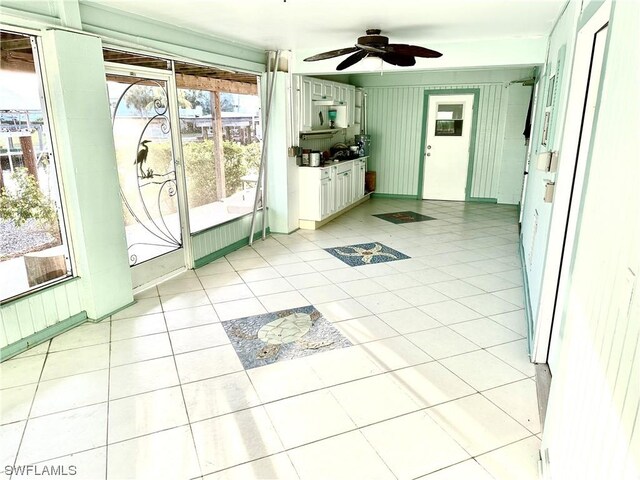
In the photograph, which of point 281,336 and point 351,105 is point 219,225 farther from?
point 351,105

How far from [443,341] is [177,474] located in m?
1.97

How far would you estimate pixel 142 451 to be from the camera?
2.02m

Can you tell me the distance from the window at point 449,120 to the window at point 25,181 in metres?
6.81

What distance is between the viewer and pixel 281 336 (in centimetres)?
313

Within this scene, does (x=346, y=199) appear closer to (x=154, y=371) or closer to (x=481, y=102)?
(x=481, y=102)

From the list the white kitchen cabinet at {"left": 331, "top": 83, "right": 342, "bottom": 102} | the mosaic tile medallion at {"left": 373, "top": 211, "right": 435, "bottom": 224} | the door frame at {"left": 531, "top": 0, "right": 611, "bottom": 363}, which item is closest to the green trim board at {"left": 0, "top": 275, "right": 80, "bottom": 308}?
the door frame at {"left": 531, "top": 0, "right": 611, "bottom": 363}

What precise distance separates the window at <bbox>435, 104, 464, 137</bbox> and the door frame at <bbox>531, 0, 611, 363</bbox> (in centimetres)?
577

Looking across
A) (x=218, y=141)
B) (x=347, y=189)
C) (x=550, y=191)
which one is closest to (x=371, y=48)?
(x=550, y=191)

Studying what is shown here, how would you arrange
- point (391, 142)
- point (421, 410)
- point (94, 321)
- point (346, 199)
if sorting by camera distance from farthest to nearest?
1. point (391, 142)
2. point (346, 199)
3. point (94, 321)
4. point (421, 410)

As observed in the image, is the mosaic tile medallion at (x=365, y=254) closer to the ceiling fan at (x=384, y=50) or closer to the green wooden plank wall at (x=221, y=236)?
the green wooden plank wall at (x=221, y=236)

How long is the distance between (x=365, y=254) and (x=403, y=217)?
217cm

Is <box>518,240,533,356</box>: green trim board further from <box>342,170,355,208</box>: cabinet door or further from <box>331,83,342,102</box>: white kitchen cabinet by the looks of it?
<box>331,83,342,102</box>: white kitchen cabinet

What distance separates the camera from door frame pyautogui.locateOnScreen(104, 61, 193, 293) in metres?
3.70

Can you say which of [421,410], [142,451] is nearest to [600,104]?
[421,410]
